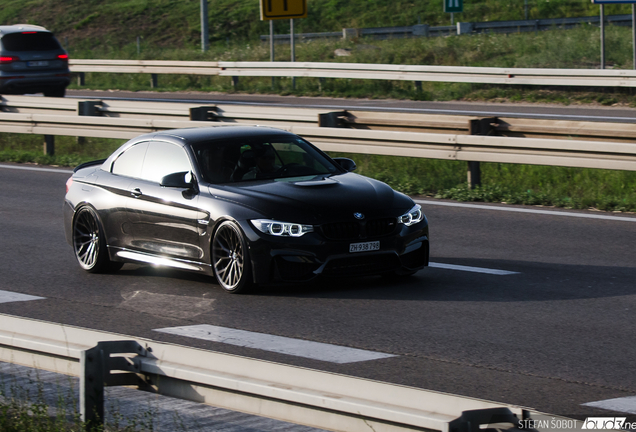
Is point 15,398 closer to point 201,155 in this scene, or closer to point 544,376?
point 544,376

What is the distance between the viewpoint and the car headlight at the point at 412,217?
884 cm

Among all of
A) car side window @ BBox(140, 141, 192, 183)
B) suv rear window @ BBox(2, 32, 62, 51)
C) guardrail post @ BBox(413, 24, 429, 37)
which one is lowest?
car side window @ BBox(140, 141, 192, 183)

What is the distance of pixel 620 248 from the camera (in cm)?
1026

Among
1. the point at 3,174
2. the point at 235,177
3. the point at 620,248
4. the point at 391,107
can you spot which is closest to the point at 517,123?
the point at 620,248

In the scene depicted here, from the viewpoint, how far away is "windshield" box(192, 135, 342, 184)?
9320 mm

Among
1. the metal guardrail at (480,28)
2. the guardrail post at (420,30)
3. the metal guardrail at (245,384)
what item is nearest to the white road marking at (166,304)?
the metal guardrail at (245,384)

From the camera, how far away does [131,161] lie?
10055mm

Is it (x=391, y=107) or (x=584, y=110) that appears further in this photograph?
(x=391, y=107)

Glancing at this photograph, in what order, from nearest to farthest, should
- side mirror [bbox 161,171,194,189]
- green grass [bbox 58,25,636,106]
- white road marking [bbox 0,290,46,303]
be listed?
white road marking [bbox 0,290,46,303], side mirror [bbox 161,171,194,189], green grass [bbox 58,25,636,106]

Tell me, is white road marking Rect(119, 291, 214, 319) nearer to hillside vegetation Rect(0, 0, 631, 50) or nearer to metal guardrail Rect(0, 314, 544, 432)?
metal guardrail Rect(0, 314, 544, 432)

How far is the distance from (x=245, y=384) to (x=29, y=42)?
84.7 feet

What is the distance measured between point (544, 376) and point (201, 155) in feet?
14.1

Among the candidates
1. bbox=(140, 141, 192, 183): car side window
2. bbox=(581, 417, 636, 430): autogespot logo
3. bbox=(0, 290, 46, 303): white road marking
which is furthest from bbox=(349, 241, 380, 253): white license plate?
bbox=(581, 417, 636, 430): autogespot logo

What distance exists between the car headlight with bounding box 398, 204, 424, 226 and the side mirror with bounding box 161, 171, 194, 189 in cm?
181
